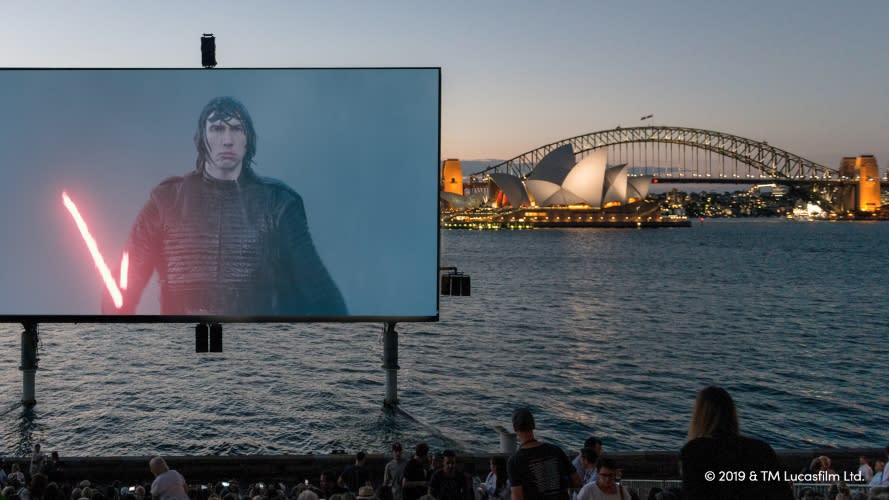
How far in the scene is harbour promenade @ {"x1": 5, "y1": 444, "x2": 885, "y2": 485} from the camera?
12805 millimetres

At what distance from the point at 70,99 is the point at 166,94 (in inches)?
76.4

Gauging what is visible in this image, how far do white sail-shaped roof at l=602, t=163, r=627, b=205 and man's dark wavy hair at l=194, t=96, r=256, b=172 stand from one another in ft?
535

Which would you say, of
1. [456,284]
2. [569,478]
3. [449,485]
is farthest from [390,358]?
[569,478]

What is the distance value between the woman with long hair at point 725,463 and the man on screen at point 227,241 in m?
13.6

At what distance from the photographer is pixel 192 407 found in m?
23.7

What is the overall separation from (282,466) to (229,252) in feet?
17.3

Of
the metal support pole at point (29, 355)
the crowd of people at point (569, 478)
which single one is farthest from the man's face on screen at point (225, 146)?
the crowd of people at point (569, 478)

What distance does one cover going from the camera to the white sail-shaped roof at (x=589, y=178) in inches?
6339

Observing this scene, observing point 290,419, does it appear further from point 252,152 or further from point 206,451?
point 252,152

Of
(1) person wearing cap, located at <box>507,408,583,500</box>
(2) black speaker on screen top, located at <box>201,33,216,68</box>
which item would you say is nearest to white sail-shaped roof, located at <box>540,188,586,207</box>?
(2) black speaker on screen top, located at <box>201,33,216,68</box>

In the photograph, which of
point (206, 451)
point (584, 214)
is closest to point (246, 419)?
point (206, 451)

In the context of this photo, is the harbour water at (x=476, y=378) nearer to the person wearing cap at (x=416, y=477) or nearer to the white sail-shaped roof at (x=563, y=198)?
the person wearing cap at (x=416, y=477)

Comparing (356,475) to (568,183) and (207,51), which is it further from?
(568,183)

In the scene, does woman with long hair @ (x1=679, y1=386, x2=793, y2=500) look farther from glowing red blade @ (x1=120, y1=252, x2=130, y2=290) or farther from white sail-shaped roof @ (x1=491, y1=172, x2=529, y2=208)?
white sail-shaped roof @ (x1=491, y1=172, x2=529, y2=208)
